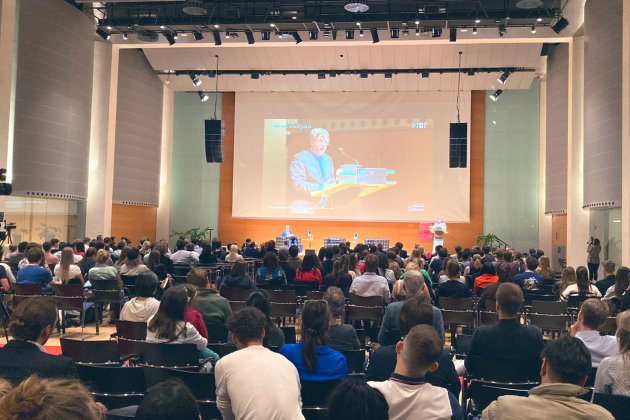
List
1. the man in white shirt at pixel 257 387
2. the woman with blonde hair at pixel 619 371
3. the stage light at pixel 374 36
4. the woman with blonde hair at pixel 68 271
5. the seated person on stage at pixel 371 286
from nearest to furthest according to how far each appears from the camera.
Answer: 1. the man in white shirt at pixel 257 387
2. the woman with blonde hair at pixel 619 371
3. the seated person on stage at pixel 371 286
4. the woman with blonde hair at pixel 68 271
5. the stage light at pixel 374 36

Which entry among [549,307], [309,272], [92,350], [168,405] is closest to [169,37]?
[309,272]

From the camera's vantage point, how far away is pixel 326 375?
3.13 m

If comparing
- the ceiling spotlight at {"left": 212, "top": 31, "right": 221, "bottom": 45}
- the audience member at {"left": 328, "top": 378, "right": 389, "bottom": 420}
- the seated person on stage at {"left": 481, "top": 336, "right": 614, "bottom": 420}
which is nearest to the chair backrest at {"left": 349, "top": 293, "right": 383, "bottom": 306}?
the seated person on stage at {"left": 481, "top": 336, "right": 614, "bottom": 420}

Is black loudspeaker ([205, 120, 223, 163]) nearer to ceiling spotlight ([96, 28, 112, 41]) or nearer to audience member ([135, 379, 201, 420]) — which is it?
ceiling spotlight ([96, 28, 112, 41])

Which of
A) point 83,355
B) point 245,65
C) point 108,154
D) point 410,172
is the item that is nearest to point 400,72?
point 410,172

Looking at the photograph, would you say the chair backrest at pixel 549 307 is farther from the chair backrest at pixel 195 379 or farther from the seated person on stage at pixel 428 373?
the chair backrest at pixel 195 379

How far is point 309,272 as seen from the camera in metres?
8.05

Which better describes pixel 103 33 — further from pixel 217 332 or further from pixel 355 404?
pixel 355 404

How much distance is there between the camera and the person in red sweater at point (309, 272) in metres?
8.02

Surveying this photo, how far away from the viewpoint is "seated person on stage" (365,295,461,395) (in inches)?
121

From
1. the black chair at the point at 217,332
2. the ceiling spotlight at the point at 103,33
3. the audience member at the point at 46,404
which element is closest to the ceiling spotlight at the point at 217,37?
the ceiling spotlight at the point at 103,33

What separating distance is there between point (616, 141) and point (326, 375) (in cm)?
1139

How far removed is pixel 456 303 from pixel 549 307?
1.05 m

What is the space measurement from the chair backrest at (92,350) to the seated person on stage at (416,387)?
2181 millimetres
